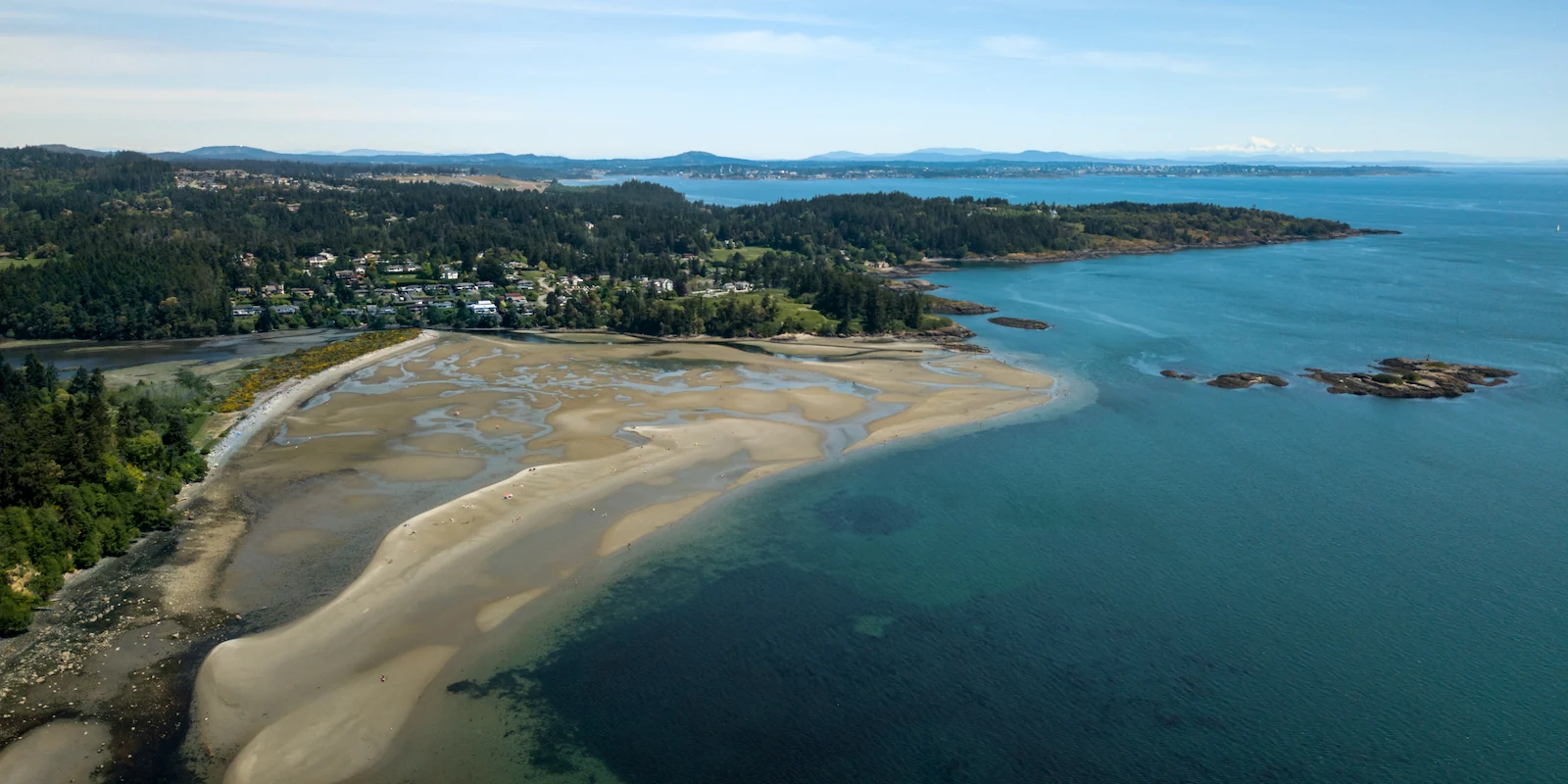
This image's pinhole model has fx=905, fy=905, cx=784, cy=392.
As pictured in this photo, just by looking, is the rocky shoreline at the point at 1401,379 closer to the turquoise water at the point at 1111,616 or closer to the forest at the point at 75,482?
the turquoise water at the point at 1111,616

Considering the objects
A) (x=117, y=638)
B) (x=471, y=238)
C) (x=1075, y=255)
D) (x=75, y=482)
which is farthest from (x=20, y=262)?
(x=1075, y=255)

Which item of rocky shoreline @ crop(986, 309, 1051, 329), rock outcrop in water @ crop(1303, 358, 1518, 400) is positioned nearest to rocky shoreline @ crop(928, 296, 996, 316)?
rocky shoreline @ crop(986, 309, 1051, 329)

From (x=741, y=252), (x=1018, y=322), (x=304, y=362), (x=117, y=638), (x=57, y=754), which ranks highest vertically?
(x=741, y=252)

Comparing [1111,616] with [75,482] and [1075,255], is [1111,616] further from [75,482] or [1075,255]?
[1075,255]

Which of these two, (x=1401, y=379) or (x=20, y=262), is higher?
(x=20, y=262)

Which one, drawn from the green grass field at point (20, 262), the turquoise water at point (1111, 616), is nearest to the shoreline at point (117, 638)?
the turquoise water at point (1111, 616)

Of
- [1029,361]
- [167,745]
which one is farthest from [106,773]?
[1029,361]
